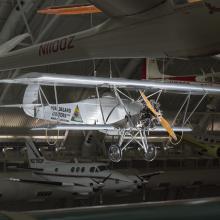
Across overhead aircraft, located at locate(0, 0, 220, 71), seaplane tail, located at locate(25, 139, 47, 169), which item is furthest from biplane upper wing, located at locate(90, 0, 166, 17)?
seaplane tail, located at locate(25, 139, 47, 169)

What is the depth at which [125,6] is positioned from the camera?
347 cm

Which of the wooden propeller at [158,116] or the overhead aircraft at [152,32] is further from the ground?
the overhead aircraft at [152,32]

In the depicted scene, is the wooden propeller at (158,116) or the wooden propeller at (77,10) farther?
the wooden propeller at (158,116)

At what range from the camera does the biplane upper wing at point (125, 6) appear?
133 inches

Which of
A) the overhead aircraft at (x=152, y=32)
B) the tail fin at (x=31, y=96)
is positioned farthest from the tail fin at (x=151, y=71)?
the overhead aircraft at (x=152, y=32)

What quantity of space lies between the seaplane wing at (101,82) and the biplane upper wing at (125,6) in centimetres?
439

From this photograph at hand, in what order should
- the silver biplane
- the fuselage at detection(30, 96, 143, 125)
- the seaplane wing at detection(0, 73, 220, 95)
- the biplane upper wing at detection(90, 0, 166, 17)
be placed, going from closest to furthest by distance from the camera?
the biplane upper wing at detection(90, 0, 166, 17)
the seaplane wing at detection(0, 73, 220, 95)
the silver biplane
the fuselage at detection(30, 96, 143, 125)

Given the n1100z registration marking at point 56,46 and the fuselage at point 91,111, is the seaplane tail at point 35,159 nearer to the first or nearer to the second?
the fuselage at point 91,111

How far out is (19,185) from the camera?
17547 millimetres

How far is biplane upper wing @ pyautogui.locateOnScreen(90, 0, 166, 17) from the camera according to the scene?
11.1 feet

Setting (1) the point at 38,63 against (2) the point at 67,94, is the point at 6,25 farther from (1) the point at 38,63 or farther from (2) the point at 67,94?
(1) the point at 38,63

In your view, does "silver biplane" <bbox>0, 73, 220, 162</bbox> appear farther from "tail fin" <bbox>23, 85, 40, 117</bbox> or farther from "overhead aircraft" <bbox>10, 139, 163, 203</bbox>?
"overhead aircraft" <bbox>10, 139, 163, 203</bbox>

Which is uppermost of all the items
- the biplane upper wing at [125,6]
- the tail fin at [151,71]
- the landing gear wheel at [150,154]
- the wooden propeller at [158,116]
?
the tail fin at [151,71]

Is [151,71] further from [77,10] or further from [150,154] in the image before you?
[77,10]
